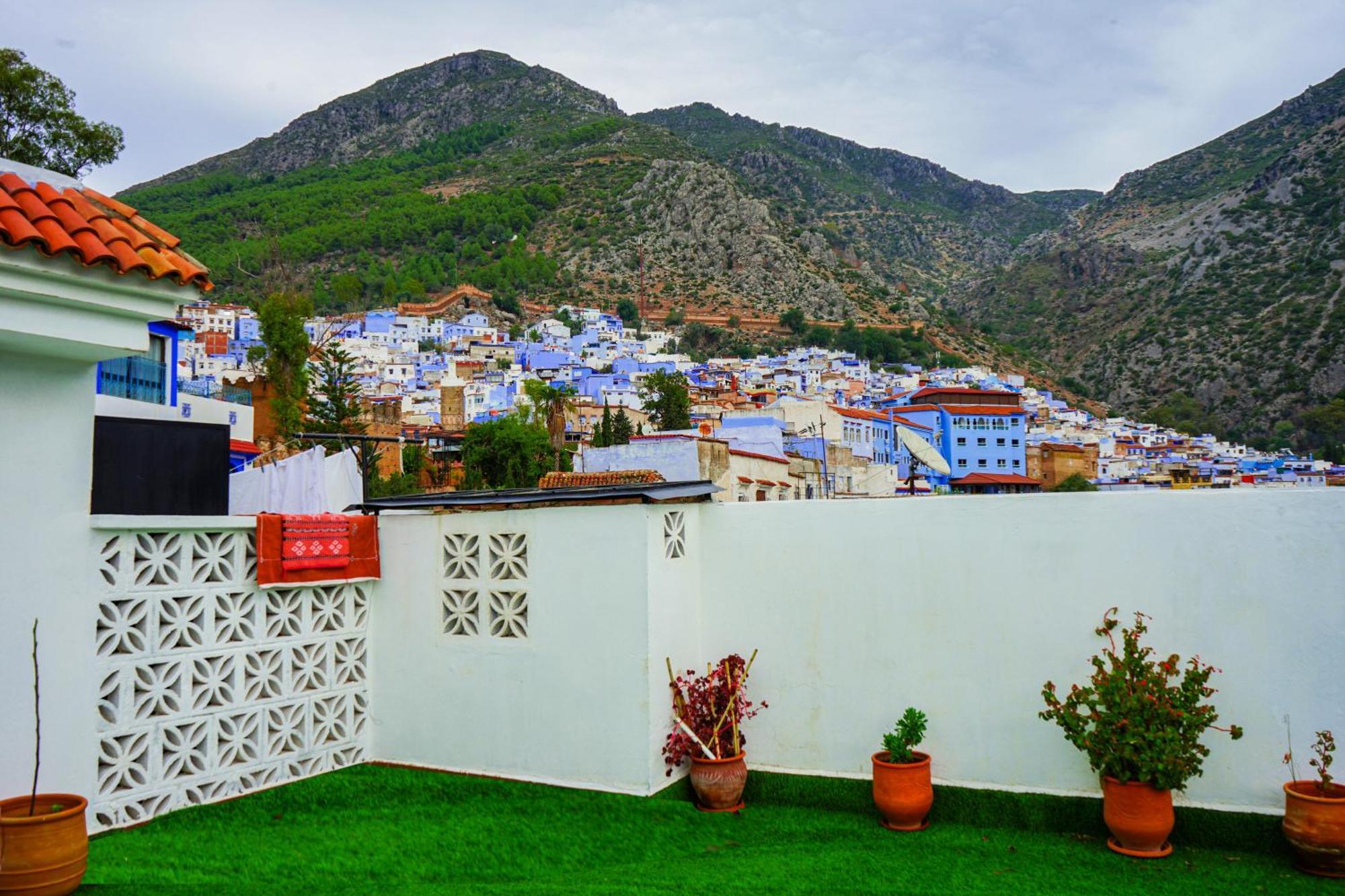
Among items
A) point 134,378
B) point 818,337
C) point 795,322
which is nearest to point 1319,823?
point 134,378

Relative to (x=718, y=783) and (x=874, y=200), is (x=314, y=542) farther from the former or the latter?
(x=874, y=200)

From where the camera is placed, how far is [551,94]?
472 ft

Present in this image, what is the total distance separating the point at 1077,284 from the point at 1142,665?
96.0m

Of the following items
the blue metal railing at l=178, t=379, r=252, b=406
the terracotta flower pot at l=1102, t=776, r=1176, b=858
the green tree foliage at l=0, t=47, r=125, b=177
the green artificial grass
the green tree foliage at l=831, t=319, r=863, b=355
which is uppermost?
the green tree foliage at l=831, t=319, r=863, b=355

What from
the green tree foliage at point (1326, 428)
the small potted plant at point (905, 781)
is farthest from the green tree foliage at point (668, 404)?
the small potted plant at point (905, 781)

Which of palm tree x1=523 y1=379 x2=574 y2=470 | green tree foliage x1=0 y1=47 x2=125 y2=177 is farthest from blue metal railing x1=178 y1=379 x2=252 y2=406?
palm tree x1=523 y1=379 x2=574 y2=470

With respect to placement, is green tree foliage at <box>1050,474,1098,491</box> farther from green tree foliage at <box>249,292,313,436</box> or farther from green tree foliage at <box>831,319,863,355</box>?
green tree foliage at <box>831,319,863,355</box>

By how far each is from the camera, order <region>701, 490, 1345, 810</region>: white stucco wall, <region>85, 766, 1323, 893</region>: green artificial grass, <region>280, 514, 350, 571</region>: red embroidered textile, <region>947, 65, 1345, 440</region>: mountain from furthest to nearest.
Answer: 1. <region>947, 65, 1345, 440</region>: mountain
2. <region>280, 514, 350, 571</region>: red embroidered textile
3. <region>701, 490, 1345, 810</region>: white stucco wall
4. <region>85, 766, 1323, 893</region>: green artificial grass

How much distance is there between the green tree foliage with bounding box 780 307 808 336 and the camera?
9275cm

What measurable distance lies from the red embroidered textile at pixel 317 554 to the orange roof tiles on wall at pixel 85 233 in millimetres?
1765

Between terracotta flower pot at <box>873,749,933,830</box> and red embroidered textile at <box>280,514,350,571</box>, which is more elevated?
red embroidered textile at <box>280,514,350,571</box>

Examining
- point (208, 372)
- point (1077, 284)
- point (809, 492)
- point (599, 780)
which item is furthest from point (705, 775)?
point (1077, 284)

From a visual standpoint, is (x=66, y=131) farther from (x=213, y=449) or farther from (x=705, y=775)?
(x=705, y=775)

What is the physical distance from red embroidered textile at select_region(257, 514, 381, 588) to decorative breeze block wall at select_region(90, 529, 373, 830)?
0.10m
